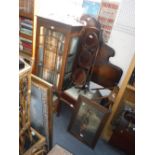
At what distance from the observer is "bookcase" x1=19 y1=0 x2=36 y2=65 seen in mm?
1808

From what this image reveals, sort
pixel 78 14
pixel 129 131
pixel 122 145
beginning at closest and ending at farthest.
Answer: pixel 129 131 → pixel 122 145 → pixel 78 14

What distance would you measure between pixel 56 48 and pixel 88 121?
37.9 inches

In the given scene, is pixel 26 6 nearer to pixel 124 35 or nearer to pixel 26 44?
pixel 26 44

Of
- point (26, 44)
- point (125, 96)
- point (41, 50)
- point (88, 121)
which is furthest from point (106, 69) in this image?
point (26, 44)

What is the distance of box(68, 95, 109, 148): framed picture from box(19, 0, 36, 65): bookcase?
0.81 metres

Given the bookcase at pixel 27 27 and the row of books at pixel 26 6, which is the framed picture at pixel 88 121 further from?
the row of books at pixel 26 6

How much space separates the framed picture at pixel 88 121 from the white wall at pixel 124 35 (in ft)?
2.05

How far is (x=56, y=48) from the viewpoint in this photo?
1.80m

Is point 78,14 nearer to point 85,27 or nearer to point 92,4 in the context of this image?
point 92,4

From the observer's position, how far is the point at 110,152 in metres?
1.77

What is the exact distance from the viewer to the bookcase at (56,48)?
1.64 metres
